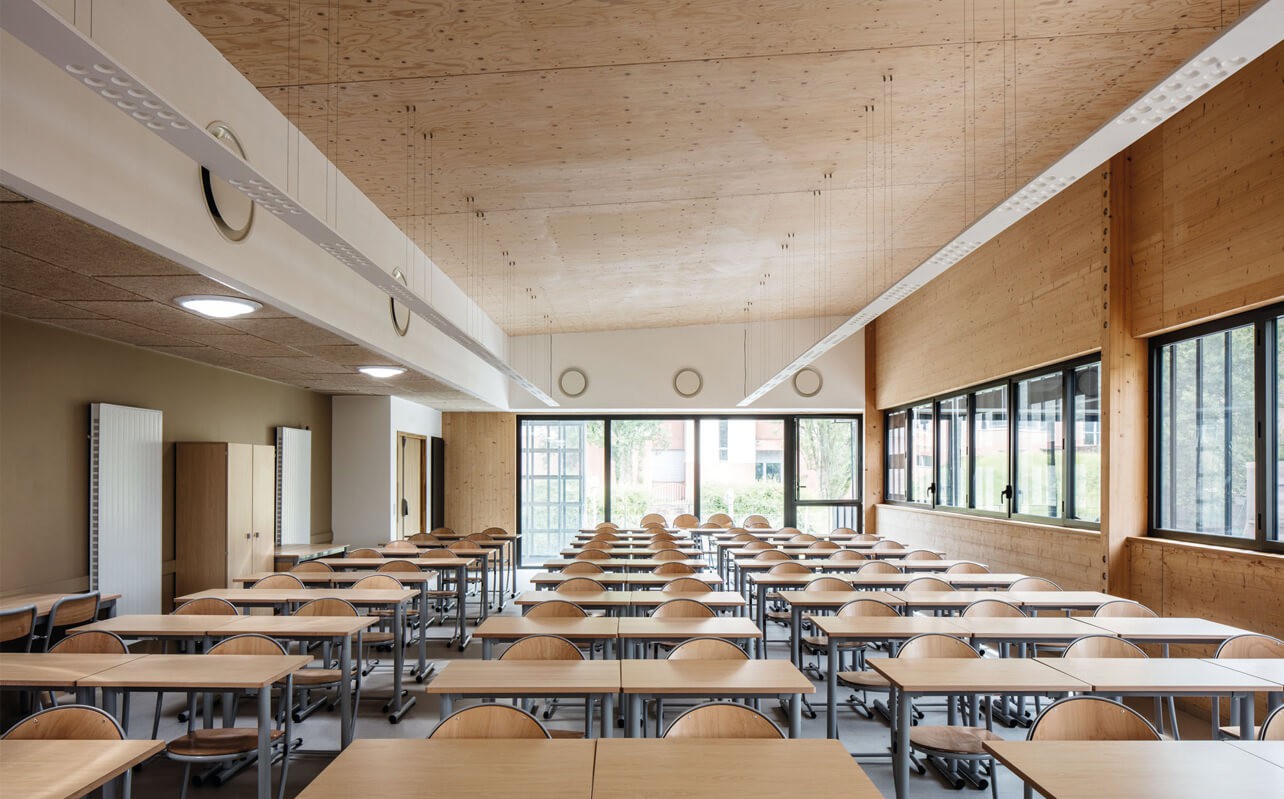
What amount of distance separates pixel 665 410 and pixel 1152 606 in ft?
28.1

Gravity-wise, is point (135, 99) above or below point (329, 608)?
above

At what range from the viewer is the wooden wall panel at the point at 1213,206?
4.97 metres

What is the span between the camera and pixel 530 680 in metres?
3.54

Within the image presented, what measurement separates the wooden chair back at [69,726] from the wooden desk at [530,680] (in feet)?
3.81

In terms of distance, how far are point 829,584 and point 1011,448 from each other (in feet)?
12.0

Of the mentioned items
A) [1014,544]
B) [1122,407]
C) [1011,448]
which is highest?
[1122,407]

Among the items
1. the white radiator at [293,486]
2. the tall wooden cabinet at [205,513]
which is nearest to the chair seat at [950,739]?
the tall wooden cabinet at [205,513]

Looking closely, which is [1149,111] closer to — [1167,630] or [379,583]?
[1167,630]

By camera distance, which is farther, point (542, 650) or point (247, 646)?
point (247, 646)

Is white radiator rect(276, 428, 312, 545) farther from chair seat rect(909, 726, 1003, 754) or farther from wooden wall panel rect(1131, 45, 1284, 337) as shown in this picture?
wooden wall panel rect(1131, 45, 1284, 337)

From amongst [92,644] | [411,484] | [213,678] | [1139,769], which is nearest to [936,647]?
[1139,769]

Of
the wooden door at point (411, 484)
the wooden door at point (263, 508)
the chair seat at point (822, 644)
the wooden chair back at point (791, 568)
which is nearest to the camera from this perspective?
the chair seat at point (822, 644)

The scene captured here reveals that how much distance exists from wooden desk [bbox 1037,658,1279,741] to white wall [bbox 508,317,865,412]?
9.76m

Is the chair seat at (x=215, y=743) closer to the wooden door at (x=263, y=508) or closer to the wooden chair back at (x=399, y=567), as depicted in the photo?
the wooden chair back at (x=399, y=567)
